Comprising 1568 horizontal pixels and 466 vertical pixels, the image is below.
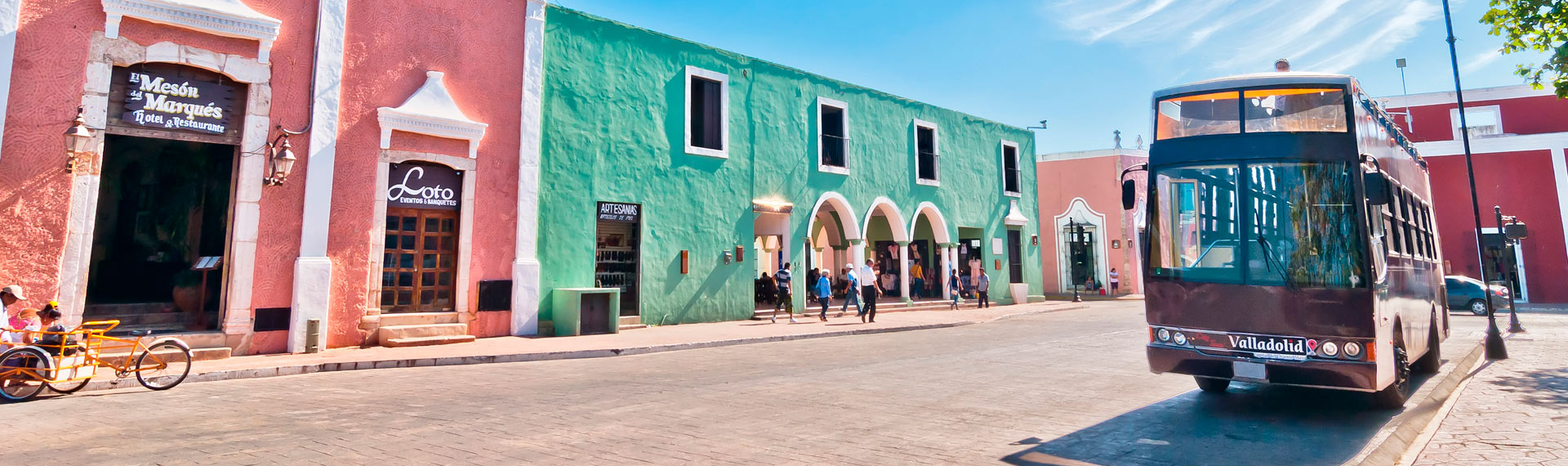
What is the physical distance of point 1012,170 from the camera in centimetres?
2572

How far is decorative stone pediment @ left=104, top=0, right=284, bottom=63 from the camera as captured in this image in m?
9.91

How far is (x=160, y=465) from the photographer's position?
14.7ft

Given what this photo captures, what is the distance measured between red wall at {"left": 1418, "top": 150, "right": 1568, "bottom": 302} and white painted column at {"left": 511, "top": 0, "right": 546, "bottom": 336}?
1187 inches

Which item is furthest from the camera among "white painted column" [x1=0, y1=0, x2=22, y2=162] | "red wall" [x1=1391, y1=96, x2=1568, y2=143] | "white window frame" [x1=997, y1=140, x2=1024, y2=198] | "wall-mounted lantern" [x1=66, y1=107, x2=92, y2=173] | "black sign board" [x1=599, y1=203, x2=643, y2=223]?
"red wall" [x1=1391, y1=96, x2=1568, y2=143]

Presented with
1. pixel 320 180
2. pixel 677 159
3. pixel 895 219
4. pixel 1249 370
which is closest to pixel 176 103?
pixel 320 180

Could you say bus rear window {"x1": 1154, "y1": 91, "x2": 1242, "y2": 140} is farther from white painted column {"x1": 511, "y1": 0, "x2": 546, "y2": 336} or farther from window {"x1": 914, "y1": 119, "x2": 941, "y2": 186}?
window {"x1": 914, "y1": 119, "x2": 941, "y2": 186}

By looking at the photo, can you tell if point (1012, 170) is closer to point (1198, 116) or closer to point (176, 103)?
point (1198, 116)

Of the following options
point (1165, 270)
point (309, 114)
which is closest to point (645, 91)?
point (309, 114)

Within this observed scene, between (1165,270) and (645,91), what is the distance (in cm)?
1225

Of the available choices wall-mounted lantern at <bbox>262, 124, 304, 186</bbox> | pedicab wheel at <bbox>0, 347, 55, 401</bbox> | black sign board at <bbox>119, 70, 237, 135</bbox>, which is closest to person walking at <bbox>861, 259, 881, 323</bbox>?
wall-mounted lantern at <bbox>262, 124, 304, 186</bbox>

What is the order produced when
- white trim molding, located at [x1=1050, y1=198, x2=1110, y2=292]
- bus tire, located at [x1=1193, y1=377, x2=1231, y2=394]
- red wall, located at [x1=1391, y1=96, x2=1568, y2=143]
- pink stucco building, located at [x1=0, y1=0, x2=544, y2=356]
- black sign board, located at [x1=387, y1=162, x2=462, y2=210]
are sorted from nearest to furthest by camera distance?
bus tire, located at [x1=1193, y1=377, x2=1231, y2=394]
pink stucco building, located at [x1=0, y1=0, x2=544, y2=356]
black sign board, located at [x1=387, y1=162, x2=462, y2=210]
red wall, located at [x1=1391, y1=96, x2=1568, y2=143]
white trim molding, located at [x1=1050, y1=198, x2=1110, y2=292]

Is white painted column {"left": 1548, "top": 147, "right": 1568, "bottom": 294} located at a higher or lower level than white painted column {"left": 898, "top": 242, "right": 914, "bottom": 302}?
higher

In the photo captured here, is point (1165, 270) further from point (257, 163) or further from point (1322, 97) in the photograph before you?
→ point (257, 163)

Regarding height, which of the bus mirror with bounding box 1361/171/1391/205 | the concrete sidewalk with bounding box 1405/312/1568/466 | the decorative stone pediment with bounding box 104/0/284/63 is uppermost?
the decorative stone pediment with bounding box 104/0/284/63
